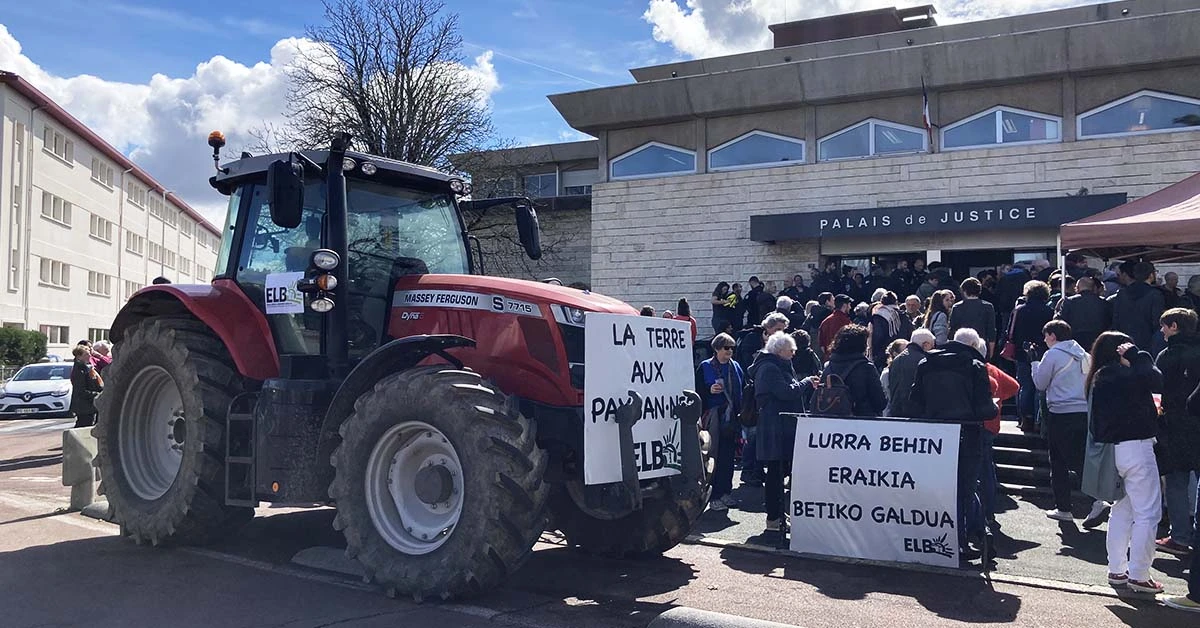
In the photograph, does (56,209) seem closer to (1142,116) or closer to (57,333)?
(57,333)

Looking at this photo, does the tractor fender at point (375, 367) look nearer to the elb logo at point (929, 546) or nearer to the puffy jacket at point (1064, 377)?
the elb logo at point (929, 546)

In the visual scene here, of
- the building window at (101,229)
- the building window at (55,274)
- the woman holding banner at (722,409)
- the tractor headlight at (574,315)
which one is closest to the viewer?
the tractor headlight at (574,315)

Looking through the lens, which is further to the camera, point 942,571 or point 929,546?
point 929,546

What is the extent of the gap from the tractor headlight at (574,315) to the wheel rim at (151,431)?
355 centimetres

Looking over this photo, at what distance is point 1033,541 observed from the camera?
323 inches

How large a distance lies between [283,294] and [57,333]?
39.8 metres

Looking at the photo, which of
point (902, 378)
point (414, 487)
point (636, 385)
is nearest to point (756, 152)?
point (902, 378)

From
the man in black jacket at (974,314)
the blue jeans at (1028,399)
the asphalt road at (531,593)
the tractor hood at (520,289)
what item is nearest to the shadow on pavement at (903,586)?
the asphalt road at (531,593)

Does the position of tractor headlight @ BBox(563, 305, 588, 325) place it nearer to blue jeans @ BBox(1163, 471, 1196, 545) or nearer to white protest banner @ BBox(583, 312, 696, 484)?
white protest banner @ BBox(583, 312, 696, 484)

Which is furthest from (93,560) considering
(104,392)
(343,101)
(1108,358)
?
(343,101)

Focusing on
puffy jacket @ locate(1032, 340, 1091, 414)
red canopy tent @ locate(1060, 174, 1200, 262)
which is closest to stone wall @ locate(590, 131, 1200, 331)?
red canopy tent @ locate(1060, 174, 1200, 262)

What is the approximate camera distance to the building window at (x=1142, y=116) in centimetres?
1750

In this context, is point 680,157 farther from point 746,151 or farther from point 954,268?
point 954,268

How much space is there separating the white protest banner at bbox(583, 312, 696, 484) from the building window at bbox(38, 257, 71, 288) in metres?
38.9
